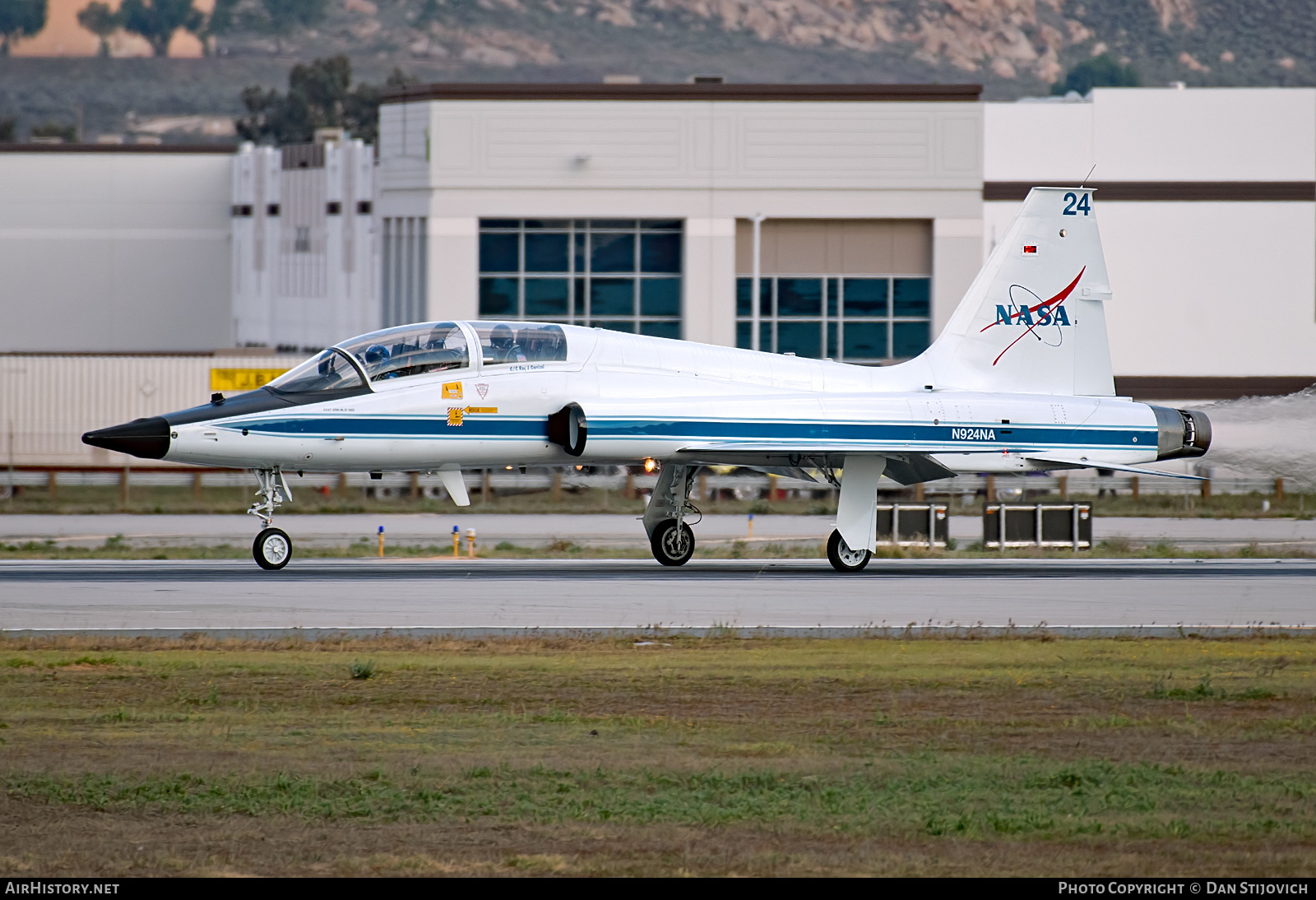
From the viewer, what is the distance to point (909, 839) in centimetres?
864

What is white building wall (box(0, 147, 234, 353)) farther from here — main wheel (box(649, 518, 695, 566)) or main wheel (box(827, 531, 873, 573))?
main wheel (box(827, 531, 873, 573))

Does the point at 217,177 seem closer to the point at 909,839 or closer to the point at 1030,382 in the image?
the point at 1030,382

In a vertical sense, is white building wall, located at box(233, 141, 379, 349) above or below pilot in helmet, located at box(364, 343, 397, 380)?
above

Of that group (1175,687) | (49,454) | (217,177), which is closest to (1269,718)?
(1175,687)

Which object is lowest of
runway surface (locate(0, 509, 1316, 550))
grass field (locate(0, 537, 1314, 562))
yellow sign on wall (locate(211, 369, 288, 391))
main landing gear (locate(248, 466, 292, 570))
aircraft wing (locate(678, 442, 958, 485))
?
grass field (locate(0, 537, 1314, 562))

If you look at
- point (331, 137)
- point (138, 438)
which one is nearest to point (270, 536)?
point (138, 438)

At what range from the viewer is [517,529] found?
35625mm

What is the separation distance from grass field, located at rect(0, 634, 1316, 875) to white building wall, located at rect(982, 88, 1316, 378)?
43.9 meters

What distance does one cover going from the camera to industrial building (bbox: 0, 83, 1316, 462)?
168 feet

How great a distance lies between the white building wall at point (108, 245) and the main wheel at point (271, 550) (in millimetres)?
60602

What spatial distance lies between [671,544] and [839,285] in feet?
99.6

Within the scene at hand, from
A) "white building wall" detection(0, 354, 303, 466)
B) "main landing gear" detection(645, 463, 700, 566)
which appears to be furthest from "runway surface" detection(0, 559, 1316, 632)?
"white building wall" detection(0, 354, 303, 466)

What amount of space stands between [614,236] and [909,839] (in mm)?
44888

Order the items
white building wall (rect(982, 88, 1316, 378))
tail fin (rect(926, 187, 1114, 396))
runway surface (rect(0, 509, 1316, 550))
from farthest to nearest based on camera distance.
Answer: white building wall (rect(982, 88, 1316, 378))
runway surface (rect(0, 509, 1316, 550))
tail fin (rect(926, 187, 1114, 396))
